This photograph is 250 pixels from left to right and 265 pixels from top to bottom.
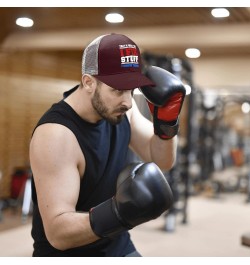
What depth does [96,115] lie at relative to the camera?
5.38 feet

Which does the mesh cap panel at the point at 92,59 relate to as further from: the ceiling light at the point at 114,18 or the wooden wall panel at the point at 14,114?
the wooden wall panel at the point at 14,114

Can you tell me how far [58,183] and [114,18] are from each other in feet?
10.5

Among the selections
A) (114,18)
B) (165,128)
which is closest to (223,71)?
(114,18)

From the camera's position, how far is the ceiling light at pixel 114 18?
4.22 m

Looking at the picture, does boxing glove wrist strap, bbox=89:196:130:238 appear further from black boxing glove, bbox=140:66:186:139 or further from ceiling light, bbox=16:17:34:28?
ceiling light, bbox=16:17:34:28

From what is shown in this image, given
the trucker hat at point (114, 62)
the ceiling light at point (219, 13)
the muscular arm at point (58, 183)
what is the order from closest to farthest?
1. the muscular arm at point (58, 183)
2. the trucker hat at point (114, 62)
3. the ceiling light at point (219, 13)

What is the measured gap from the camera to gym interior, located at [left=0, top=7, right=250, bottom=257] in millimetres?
3260

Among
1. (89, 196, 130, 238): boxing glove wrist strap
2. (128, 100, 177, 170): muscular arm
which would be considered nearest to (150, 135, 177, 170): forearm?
(128, 100, 177, 170): muscular arm

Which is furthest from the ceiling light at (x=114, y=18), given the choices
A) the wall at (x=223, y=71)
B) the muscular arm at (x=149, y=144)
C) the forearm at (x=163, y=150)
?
the forearm at (x=163, y=150)

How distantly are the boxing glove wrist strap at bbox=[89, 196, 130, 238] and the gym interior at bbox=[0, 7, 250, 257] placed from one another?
0.85 meters

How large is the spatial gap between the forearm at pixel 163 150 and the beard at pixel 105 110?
293 millimetres

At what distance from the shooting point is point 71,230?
1406 millimetres

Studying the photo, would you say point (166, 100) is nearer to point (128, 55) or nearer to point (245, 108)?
point (128, 55)
